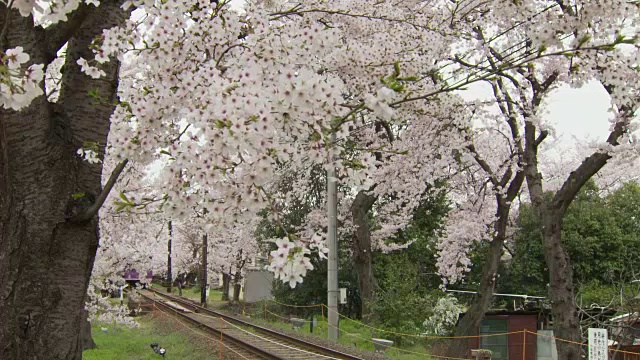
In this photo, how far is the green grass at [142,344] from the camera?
14789 millimetres

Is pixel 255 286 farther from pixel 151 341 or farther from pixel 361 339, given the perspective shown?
pixel 361 339

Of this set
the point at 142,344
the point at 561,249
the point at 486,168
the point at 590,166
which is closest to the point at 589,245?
the point at 486,168

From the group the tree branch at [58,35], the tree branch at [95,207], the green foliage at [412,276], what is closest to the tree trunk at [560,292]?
the green foliage at [412,276]

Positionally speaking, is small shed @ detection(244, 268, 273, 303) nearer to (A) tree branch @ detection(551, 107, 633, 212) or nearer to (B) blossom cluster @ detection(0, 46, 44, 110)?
(A) tree branch @ detection(551, 107, 633, 212)

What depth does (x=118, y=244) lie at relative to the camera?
18578mm

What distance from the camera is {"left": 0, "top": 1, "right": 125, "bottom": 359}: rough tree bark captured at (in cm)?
359

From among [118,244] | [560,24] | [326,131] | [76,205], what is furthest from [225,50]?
[118,244]

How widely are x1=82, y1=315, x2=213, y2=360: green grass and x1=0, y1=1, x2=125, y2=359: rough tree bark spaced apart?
10.6m

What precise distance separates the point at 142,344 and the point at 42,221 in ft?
49.6

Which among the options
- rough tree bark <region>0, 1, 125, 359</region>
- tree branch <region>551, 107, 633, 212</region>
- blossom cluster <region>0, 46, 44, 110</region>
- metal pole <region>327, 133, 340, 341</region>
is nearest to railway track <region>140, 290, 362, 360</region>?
metal pole <region>327, 133, 340, 341</region>

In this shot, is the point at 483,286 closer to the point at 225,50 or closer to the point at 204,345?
the point at 204,345

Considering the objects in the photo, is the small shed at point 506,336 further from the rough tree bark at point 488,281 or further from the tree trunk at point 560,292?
the tree trunk at point 560,292

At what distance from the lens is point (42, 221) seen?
3678 millimetres

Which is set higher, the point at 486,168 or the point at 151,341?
the point at 486,168
